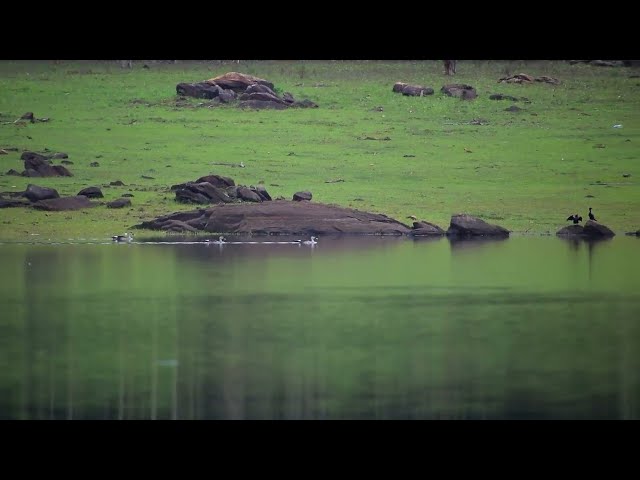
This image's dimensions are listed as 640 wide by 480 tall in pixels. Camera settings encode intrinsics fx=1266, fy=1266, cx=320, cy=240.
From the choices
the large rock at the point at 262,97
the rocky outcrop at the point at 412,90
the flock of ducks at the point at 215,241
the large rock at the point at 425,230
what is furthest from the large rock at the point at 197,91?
the flock of ducks at the point at 215,241

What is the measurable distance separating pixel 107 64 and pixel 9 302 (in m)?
42.1

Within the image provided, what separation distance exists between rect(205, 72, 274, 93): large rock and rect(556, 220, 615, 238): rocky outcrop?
21.0 metres

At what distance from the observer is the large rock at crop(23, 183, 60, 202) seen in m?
38.1

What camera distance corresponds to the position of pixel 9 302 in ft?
70.1

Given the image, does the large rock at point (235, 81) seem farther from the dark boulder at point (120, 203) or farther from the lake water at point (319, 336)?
the lake water at point (319, 336)

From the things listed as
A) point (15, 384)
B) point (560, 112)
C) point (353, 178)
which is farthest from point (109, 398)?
point (560, 112)

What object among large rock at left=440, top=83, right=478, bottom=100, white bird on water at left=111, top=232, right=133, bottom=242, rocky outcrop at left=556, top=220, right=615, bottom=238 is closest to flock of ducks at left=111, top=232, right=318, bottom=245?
white bird on water at left=111, top=232, right=133, bottom=242

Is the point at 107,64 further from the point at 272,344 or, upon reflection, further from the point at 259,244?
the point at 272,344

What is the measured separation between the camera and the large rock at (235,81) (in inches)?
2152

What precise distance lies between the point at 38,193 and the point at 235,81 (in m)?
18.1

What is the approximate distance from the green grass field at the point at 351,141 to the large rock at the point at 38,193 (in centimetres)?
68

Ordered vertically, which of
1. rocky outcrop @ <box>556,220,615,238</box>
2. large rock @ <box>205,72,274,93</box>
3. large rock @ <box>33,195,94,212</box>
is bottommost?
rocky outcrop @ <box>556,220,615,238</box>

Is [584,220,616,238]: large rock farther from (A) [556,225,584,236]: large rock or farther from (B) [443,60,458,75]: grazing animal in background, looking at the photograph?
(B) [443,60,458,75]: grazing animal in background

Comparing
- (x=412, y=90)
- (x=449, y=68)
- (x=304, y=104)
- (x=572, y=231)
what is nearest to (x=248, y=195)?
(x=572, y=231)
